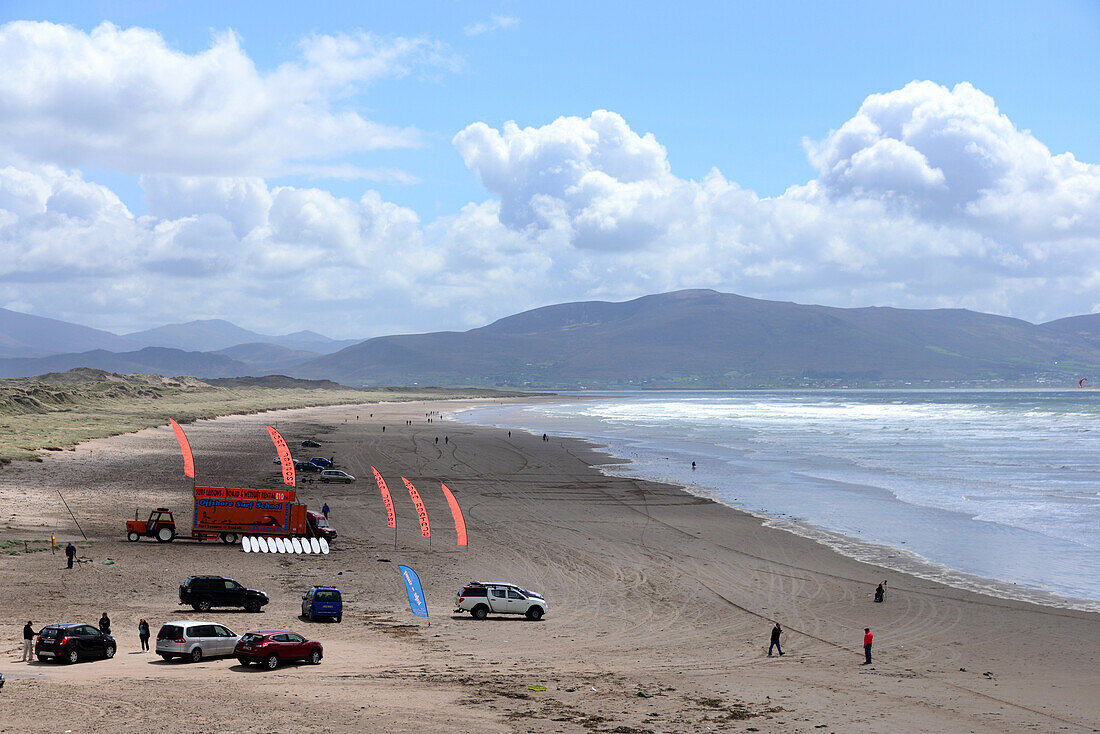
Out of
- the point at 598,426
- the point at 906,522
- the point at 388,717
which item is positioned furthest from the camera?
the point at 598,426

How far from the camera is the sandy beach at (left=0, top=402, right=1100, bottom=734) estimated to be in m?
18.5

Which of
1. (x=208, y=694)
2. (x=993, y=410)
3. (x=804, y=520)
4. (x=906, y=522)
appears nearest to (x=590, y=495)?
(x=804, y=520)

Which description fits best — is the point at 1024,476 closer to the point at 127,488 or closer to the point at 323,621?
the point at 323,621

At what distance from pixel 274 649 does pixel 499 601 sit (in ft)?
28.0

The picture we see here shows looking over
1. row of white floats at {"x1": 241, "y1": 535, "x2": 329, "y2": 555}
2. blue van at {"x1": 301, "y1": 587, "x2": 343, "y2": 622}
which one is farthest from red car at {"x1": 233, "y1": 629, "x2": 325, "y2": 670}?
row of white floats at {"x1": 241, "y1": 535, "x2": 329, "y2": 555}

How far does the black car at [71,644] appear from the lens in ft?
69.4

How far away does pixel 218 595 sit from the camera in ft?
89.5

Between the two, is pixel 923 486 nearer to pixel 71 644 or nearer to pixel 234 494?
pixel 234 494

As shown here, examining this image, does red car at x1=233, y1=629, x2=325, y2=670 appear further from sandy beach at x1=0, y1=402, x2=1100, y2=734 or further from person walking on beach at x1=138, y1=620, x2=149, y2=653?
person walking on beach at x1=138, y1=620, x2=149, y2=653

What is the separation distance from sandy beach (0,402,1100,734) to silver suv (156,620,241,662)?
0.32 metres

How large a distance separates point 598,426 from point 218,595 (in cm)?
10121

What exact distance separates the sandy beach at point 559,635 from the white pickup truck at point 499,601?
0.53 metres

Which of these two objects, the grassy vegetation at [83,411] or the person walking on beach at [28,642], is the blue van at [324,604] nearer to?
the person walking on beach at [28,642]

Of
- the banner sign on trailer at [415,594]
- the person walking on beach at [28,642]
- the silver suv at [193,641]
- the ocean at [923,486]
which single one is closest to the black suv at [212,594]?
the silver suv at [193,641]
